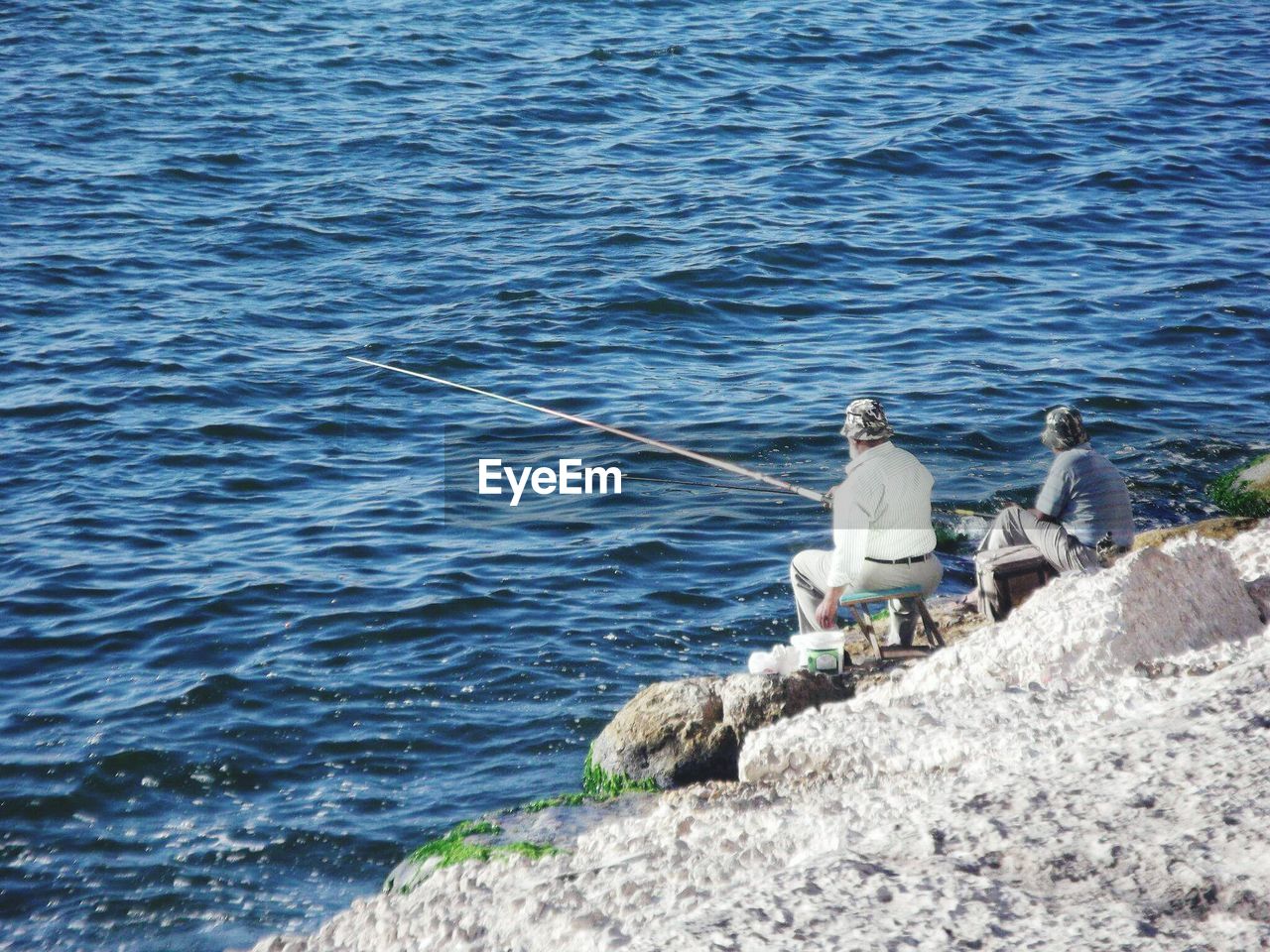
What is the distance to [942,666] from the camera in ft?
20.4

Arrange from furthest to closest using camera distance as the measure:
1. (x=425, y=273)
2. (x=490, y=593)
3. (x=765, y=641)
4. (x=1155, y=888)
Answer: (x=425, y=273) < (x=490, y=593) < (x=765, y=641) < (x=1155, y=888)

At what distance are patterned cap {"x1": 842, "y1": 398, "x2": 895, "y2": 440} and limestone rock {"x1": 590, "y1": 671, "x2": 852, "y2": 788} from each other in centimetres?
126

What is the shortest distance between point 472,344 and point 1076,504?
24.7 feet

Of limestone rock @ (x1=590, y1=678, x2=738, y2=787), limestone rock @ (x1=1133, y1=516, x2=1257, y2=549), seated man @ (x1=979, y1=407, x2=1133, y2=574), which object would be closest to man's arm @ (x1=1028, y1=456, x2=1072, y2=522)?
seated man @ (x1=979, y1=407, x2=1133, y2=574)

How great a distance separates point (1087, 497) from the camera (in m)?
7.66

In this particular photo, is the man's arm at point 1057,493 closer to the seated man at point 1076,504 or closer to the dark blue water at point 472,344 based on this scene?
the seated man at point 1076,504

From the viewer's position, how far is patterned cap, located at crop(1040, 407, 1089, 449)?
7.67m

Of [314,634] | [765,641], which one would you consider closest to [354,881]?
[314,634]

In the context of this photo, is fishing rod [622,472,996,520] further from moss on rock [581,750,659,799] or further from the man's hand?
moss on rock [581,750,659,799]

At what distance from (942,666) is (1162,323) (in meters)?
9.74

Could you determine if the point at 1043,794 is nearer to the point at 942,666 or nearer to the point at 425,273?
the point at 942,666

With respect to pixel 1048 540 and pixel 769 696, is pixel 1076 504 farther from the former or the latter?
pixel 769 696

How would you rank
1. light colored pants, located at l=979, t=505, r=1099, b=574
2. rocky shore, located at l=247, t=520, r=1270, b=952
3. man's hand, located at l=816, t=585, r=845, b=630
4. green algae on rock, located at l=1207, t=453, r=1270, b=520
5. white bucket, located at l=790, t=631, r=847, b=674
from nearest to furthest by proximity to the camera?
rocky shore, located at l=247, t=520, r=1270, b=952 → white bucket, located at l=790, t=631, r=847, b=674 → man's hand, located at l=816, t=585, r=845, b=630 → light colored pants, located at l=979, t=505, r=1099, b=574 → green algae on rock, located at l=1207, t=453, r=1270, b=520

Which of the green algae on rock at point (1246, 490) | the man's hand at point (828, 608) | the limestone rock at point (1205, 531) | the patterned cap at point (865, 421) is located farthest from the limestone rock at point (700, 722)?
the green algae on rock at point (1246, 490)
